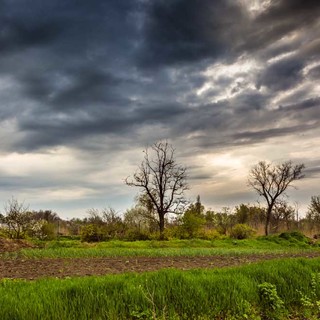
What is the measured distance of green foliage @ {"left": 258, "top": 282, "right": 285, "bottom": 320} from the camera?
11.2m

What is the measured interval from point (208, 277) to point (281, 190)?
193 ft

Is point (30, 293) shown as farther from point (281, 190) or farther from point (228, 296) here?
point (281, 190)

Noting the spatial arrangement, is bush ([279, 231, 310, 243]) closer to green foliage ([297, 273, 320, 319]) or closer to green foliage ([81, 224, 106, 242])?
green foliage ([81, 224, 106, 242])

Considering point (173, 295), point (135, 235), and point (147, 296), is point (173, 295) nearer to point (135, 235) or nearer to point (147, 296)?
point (147, 296)

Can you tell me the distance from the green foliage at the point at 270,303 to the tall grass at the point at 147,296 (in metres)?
0.17

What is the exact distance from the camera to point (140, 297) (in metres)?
9.36

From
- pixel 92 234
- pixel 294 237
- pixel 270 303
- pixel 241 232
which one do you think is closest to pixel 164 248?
pixel 92 234

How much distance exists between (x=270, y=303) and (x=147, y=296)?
391 cm

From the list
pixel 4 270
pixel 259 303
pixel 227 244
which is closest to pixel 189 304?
pixel 259 303

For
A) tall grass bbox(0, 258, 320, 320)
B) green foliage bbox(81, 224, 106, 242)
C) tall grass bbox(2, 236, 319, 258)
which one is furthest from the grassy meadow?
green foliage bbox(81, 224, 106, 242)

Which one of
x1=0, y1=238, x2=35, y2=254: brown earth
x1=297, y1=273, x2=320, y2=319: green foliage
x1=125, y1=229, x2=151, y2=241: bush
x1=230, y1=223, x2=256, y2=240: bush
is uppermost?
x1=230, y1=223, x2=256, y2=240: bush

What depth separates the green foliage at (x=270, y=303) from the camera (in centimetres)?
1120

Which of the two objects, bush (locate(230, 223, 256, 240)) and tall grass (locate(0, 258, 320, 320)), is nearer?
tall grass (locate(0, 258, 320, 320))

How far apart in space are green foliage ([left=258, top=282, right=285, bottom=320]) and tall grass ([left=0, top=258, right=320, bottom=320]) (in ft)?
0.55
